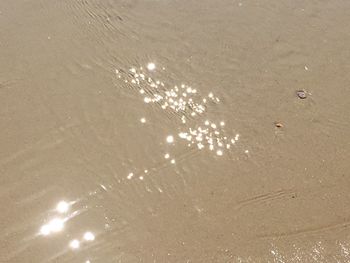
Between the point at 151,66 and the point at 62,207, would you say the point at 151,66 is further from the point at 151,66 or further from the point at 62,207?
the point at 62,207

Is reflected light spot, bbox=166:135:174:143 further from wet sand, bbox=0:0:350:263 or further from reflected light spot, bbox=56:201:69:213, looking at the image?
reflected light spot, bbox=56:201:69:213

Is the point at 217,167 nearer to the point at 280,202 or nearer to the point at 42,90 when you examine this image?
the point at 280,202

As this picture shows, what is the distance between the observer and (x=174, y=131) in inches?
149

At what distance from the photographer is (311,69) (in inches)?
166

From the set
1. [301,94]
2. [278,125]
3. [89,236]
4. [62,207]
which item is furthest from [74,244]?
[301,94]

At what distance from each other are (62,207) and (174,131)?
3.90 ft

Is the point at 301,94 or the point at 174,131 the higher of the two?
the point at 174,131

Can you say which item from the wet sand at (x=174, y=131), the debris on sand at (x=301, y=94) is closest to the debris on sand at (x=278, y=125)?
the wet sand at (x=174, y=131)

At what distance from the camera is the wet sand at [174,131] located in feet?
10.5

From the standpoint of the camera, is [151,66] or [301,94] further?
[151,66]

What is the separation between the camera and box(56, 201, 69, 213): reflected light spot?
331 cm

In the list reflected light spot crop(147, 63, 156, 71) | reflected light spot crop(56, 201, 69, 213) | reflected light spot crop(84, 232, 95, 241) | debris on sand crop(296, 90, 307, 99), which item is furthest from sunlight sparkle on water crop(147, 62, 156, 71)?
reflected light spot crop(84, 232, 95, 241)

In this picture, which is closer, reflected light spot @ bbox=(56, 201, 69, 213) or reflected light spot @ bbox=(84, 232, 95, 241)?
reflected light spot @ bbox=(84, 232, 95, 241)

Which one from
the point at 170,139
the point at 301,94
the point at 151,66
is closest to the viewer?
Answer: the point at 170,139
